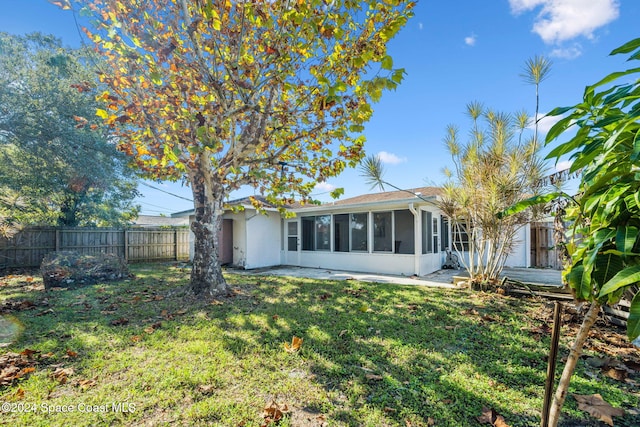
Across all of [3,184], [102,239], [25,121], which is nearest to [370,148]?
[25,121]

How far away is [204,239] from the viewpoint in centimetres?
641

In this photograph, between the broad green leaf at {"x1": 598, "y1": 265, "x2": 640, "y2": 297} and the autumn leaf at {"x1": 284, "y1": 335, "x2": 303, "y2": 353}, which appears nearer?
the broad green leaf at {"x1": 598, "y1": 265, "x2": 640, "y2": 297}

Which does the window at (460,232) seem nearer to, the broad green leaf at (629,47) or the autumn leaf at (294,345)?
the autumn leaf at (294,345)

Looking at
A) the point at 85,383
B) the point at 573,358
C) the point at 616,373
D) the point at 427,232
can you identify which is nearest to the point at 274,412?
the point at 85,383

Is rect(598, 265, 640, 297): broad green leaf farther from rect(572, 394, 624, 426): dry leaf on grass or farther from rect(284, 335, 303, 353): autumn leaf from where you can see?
rect(284, 335, 303, 353): autumn leaf

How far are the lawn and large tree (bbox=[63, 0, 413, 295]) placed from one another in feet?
7.37

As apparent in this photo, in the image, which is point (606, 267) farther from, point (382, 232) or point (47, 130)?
point (47, 130)

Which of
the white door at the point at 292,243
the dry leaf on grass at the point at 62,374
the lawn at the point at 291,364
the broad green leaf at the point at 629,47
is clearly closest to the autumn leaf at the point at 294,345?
the lawn at the point at 291,364

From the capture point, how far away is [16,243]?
1066 centimetres

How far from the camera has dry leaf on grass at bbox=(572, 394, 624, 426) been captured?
7.61 ft

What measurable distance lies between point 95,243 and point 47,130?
5181 mm

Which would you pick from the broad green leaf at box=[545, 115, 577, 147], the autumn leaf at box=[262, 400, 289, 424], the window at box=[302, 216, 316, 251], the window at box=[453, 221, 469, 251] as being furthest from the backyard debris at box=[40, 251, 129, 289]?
the broad green leaf at box=[545, 115, 577, 147]

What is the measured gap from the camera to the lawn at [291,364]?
241cm

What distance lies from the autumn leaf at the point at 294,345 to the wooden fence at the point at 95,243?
9.04 metres
